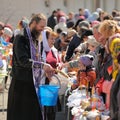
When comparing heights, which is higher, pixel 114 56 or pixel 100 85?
pixel 114 56

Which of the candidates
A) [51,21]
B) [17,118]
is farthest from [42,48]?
[51,21]

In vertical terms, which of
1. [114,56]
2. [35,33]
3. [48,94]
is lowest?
[48,94]

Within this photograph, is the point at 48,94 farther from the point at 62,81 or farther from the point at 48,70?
the point at 62,81

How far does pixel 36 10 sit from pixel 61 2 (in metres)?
1.82

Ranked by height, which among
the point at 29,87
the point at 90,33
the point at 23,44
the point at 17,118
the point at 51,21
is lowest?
the point at 17,118

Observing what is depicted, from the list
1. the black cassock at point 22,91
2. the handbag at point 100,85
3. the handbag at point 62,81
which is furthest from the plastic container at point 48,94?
the handbag at point 100,85

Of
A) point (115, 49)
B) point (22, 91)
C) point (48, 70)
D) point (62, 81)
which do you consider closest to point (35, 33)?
point (48, 70)

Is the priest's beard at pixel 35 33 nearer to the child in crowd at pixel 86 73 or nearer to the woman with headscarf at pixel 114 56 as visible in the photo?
the child in crowd at pixel 86 73

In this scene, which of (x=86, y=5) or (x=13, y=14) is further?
(x=86, y=5)

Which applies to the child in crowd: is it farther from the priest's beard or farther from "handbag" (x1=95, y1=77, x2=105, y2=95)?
the priest's beard

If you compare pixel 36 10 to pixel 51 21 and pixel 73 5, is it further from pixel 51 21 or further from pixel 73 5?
pixel 51 21

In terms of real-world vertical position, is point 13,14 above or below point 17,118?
above

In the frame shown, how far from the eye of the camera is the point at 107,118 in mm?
4484

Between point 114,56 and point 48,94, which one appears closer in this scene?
point 114,56
